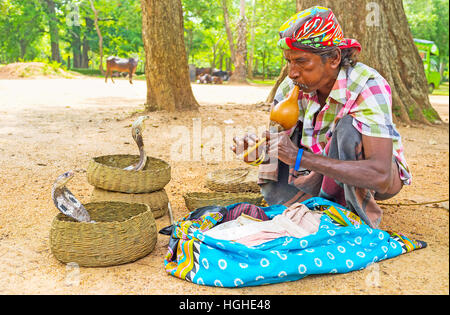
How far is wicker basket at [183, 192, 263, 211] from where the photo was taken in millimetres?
2936

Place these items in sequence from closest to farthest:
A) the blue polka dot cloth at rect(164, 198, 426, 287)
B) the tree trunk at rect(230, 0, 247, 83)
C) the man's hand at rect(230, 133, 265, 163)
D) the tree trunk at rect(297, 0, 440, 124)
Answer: the blue polka dot cloth at rect(164, 198, 426, 287)
the man's hand at rect(230, 133, 265, 163)
the tree trunk at rect(297, 0, 440, 124)
the tree trunk at rect(230, 0, 247, 83)

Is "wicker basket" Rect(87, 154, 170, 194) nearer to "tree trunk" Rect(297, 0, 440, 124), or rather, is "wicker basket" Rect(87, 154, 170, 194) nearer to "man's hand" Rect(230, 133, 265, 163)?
"man's hand" Rect(230, 133, 265, 163)

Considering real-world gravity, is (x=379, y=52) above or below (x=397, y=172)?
above

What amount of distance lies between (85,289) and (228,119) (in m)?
4.75

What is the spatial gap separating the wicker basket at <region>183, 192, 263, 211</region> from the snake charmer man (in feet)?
2.16

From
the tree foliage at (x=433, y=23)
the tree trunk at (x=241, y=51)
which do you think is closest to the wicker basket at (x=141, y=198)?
the tree trunk at (x=241, y=51)

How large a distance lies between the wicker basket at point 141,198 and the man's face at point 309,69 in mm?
1194

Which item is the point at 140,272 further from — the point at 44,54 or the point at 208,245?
the point at 44,54

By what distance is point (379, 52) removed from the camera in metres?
6.23

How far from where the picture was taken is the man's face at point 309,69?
221 centimetres

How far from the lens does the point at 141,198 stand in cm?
285

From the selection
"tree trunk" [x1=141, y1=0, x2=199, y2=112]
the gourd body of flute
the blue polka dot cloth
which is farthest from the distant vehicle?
the blue polka dot cloth

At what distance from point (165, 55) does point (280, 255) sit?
474cm

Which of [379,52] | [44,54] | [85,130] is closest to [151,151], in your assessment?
[85,130]
